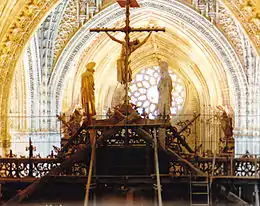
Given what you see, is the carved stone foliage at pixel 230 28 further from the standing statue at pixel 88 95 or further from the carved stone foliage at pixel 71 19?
the standing statue at pixel 88 95

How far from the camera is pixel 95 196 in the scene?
1209cm

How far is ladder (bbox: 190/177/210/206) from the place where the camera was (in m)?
12.2

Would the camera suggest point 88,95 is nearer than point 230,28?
Yes

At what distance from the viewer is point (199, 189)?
41.3 feet

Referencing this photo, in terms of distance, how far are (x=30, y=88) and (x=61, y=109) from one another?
161 centimetres

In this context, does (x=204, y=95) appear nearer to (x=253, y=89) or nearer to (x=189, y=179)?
(x=253, y=89)

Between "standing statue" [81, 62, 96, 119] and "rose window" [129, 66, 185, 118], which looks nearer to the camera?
"standing statue" [81, 62, 96, 119]

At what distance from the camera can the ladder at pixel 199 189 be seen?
481 inches

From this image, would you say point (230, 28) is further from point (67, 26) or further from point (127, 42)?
point (127, 42)

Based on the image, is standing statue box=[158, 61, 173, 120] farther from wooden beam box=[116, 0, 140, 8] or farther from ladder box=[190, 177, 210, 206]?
wooden beam box=[116, 0, 140, 8]

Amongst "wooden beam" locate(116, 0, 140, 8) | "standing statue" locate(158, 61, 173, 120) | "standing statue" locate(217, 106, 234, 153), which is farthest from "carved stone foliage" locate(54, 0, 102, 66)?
"standing statue" locate(158, 61, 173, 120)

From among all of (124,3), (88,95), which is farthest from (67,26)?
(88,95)

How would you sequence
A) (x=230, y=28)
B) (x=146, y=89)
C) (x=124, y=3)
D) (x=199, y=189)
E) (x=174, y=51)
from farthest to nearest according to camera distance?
(x=146, y=89)
(x=174, y=51)
(x=230, y=28)
(x=124, y=3)
(x=199, y=189)

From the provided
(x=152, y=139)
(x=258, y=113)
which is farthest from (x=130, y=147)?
(x=258, y=113)
